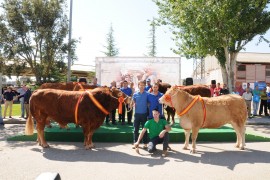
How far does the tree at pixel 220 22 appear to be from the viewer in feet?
51.3

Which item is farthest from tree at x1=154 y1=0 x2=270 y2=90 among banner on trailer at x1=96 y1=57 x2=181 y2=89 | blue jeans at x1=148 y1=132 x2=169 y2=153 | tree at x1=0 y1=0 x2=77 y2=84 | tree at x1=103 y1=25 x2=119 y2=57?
tree at x1=103 y1=25 x2=119 y2=57

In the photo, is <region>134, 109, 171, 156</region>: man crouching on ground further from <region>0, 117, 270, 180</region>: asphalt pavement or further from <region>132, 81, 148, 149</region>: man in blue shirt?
<region>132, 81, 148, 149</region>: man in blue shirt

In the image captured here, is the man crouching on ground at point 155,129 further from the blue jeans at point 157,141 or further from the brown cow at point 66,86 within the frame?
the brown cow at point 66,86

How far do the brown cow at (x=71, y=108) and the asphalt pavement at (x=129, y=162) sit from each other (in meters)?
0.58

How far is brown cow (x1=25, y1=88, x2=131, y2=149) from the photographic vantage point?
7816 mm

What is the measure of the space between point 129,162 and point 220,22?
11.9 meters

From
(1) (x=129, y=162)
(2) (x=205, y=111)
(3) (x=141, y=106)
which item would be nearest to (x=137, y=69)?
(3) (x=141, y=106)

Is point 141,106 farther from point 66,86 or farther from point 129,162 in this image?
point 66,86

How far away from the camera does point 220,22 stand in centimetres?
1608

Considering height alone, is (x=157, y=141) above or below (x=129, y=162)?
above

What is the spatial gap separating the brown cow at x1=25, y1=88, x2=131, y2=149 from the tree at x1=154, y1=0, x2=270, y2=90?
9.87 m

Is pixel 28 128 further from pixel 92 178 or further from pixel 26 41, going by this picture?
pixel 26 41

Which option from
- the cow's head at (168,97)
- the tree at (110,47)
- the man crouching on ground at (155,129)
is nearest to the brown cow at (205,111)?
the cow's head at (168,97)

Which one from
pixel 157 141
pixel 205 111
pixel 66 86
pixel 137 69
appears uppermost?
pixel 137 69
